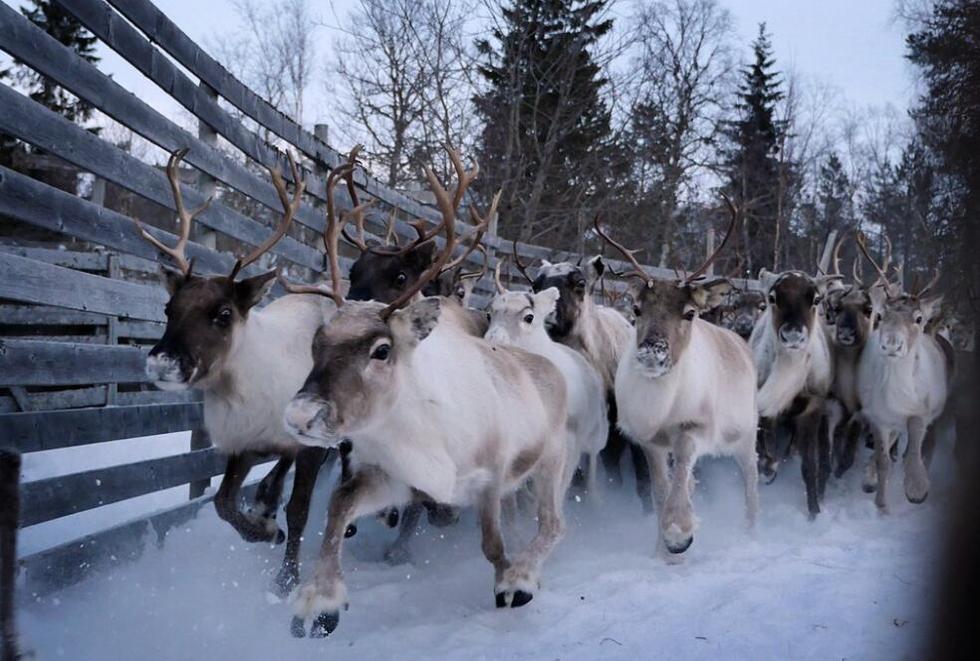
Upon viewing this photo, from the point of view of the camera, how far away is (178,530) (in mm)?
5629

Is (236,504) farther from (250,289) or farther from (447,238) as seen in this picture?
(447,238)

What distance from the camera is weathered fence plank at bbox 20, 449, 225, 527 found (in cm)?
415

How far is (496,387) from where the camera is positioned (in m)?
4.67

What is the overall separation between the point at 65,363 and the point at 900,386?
6691 mm

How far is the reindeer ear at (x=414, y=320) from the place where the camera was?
402 cm

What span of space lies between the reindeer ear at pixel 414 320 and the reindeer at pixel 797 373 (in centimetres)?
406

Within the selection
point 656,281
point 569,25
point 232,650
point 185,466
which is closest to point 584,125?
point 569,25

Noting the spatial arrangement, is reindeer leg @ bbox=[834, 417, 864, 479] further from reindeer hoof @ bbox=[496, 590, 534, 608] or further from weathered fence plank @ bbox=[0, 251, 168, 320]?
weathered fence plank @ bbox=[0, 251, 168, 320]

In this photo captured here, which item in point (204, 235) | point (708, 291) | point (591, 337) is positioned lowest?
point (591, 337)

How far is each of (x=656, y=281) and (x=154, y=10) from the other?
3660 millimetres

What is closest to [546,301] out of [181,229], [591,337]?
[591,337]

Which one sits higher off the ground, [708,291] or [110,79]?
[110,79]

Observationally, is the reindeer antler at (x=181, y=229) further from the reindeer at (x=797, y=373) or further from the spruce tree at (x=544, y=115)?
the spruce tree at (x=544, y=115)

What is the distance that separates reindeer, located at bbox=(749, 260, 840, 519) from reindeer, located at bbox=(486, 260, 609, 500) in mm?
1715
